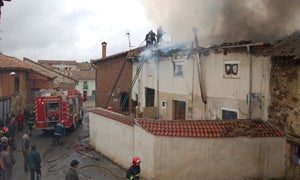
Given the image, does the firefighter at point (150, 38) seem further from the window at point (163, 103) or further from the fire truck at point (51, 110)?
the fire truck at point (51, 110)

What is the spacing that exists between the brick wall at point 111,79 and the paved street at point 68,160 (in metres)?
5.41

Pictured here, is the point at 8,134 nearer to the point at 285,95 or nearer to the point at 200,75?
the point at 200,75

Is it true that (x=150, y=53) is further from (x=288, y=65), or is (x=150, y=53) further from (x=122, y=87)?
(x=288, y=65)

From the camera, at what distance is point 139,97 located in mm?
22719

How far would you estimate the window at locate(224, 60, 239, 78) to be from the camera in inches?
495

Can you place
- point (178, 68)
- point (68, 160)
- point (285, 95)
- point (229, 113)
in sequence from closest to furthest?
1. point (285, 95)
2. point (229, 113)
3. point (68, 160)
4. point (178, 68)

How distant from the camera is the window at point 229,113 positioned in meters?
12.6

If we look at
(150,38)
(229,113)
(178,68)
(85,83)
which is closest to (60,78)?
(85,83)

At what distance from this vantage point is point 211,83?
14023 mm

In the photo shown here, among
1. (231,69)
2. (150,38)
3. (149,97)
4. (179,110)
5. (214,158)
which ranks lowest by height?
(214,158)

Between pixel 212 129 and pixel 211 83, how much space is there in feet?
12.0

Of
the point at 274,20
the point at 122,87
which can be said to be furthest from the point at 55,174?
the point at 122,87

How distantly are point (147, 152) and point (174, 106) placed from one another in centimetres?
668

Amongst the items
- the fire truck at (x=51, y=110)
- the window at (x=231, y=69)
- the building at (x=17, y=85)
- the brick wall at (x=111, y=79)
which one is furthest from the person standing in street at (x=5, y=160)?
the brick wall at (x=111, y=79)
